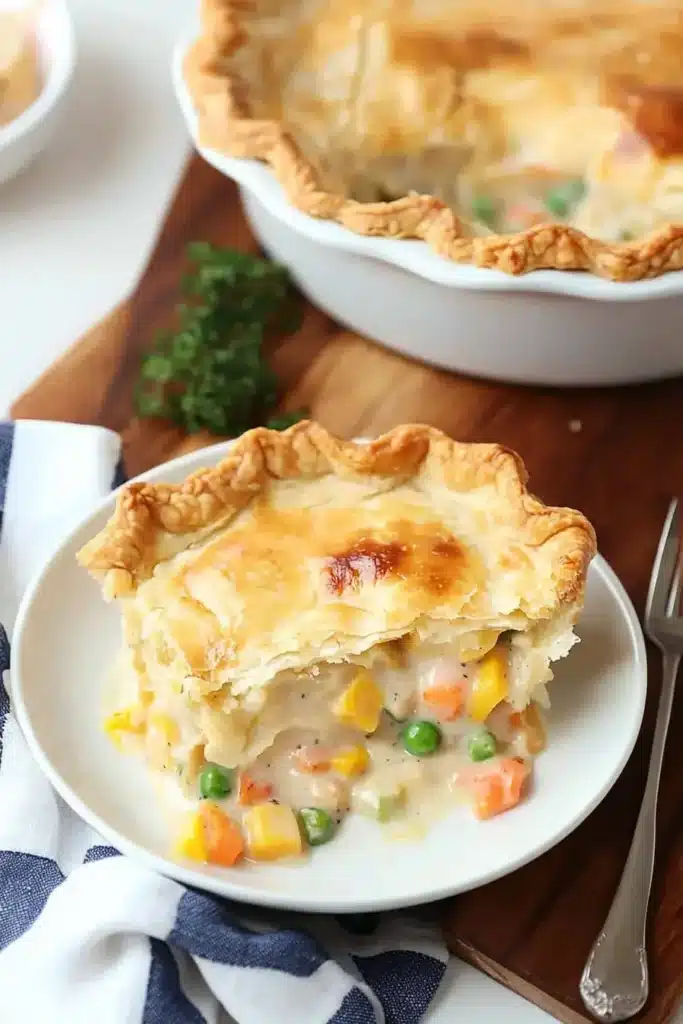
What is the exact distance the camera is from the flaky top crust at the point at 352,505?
6.99ft

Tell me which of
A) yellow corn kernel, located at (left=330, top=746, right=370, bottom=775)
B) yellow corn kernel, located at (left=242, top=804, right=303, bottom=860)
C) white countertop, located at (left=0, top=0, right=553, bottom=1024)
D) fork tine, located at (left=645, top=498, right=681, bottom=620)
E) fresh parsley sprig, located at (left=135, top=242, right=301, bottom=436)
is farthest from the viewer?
white countertop, located at (left=0, top=0, right=553, bottom=1024)

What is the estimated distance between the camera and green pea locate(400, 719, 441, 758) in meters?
2.12

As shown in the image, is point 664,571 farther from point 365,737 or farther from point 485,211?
point 485,211

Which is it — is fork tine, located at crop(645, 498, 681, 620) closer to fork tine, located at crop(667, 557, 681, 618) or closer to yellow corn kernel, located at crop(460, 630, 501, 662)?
fork tine, located at crop(667, 557, 681, 618)

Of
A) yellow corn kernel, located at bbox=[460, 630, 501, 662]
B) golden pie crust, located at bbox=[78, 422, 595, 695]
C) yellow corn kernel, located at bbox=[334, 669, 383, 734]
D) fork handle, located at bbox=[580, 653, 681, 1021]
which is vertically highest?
golden pie crust, located at bbox=[78, 422, 595, 695]

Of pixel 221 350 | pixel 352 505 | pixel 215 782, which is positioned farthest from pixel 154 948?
pixel 221 350

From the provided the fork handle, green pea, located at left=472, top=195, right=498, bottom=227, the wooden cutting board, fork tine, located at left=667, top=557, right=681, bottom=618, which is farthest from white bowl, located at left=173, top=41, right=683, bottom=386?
the fork handle

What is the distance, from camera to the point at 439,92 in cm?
302

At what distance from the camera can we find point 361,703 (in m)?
2.11

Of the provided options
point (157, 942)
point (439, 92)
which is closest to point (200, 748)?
point (157, 942)

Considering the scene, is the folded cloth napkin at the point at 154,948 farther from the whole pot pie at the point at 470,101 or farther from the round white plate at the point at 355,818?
the whole pot pie at the point at 470,101

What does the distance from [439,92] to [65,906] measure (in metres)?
1.92

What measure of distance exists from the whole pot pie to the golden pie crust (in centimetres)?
70

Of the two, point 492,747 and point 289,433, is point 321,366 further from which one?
point 492,747
